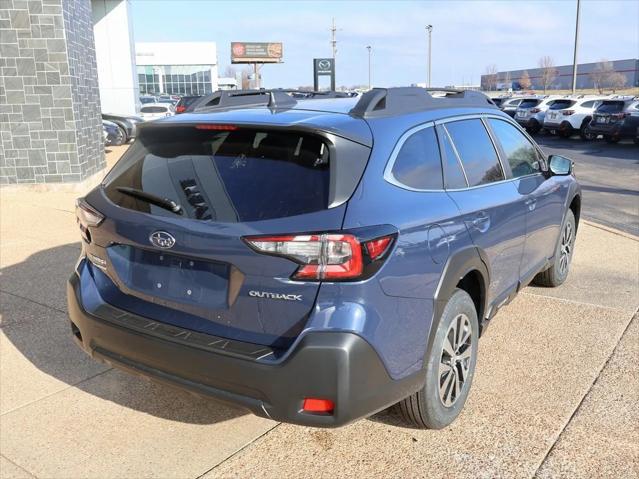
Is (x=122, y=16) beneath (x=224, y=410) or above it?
above

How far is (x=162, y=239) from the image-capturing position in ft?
9.01

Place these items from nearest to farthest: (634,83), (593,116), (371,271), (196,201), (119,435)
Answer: (371,271)
(196,201)
(119,435)
(593,116)
(634,83)

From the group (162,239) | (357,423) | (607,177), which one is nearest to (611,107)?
(607,177)

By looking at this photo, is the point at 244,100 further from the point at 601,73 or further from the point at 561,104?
the point at 601,73

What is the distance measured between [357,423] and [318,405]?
89cm

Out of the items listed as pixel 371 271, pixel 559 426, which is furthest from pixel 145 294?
pixel 559 426

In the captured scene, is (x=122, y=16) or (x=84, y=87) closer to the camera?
(x=84, y=87)

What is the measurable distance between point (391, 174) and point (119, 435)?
1970 mm

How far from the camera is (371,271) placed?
250cm

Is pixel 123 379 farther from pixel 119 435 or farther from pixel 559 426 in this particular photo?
pixel 559 426

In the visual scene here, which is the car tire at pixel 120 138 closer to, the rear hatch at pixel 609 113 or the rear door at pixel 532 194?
the rear hatch at pixel 609 113

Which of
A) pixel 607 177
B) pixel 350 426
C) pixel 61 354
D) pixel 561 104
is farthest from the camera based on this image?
pixel 561 104

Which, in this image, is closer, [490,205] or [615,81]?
[490,205]

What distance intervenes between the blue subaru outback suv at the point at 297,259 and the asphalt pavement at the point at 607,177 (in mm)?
6440
